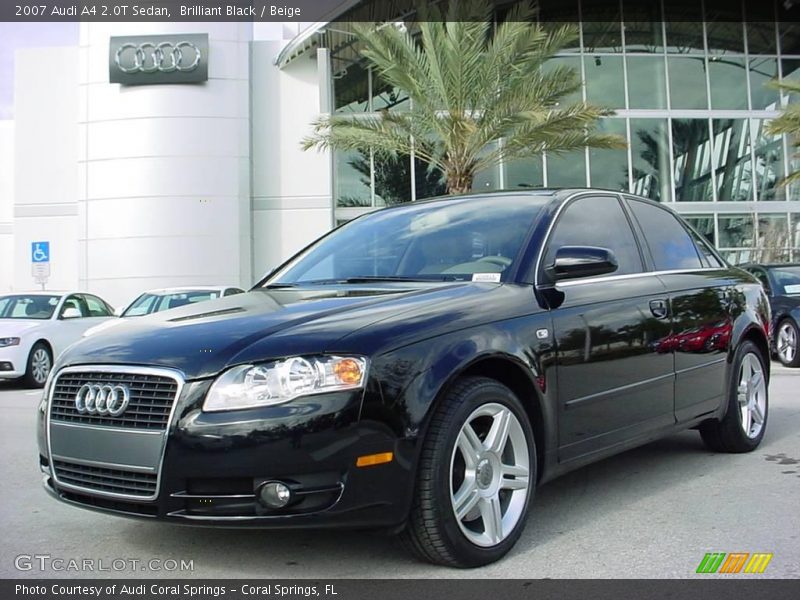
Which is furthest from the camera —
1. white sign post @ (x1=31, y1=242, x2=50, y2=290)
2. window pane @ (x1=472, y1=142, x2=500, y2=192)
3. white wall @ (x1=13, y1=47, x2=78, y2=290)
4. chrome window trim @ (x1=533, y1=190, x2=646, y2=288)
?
white wall @ (x1=13, y1=47, x2=78, y2=290)

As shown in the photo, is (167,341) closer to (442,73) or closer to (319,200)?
(442,73)

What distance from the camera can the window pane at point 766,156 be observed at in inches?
994

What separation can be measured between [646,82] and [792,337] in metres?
15.4

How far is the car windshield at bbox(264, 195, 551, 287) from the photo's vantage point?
13.3 feet

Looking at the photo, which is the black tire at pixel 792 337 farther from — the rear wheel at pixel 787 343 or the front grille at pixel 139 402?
the front grille at pixel 139 402

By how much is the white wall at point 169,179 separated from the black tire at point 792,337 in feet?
52.9

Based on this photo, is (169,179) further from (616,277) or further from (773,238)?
(616,277)

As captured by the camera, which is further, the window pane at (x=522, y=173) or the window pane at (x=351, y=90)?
the window pane at (x=351, y=90)

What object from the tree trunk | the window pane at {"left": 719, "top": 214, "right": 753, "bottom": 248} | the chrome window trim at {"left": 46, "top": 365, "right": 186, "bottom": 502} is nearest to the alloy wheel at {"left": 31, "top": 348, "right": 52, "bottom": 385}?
the tree trunk

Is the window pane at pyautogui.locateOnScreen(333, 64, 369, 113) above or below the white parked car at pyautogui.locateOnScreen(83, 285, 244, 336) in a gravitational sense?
above

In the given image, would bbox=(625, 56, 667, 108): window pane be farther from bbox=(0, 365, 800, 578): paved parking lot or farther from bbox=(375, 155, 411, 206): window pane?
bbox=(0, 365, 800, 578): paved parking lot

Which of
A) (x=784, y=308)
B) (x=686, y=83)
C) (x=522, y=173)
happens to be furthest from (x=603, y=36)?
(x=784, y=308)

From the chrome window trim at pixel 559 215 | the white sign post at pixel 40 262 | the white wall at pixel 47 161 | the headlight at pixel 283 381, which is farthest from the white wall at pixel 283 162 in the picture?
the headlight at pixel 283 381

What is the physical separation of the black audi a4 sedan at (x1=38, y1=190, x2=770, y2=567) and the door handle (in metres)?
0.02
